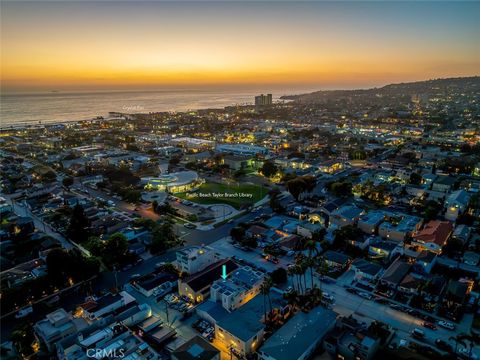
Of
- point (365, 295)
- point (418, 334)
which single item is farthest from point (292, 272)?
point (418, 334)

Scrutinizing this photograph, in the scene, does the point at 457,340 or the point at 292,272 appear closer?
the point at 457,340

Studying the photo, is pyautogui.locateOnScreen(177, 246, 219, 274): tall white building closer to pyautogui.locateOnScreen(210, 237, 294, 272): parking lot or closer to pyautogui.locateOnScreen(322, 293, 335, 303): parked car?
pyautogui.locateOnScreen(210, 237, 294, 272): parking lot

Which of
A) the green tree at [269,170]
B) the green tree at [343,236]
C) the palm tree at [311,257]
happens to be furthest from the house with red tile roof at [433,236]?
the green tree at [269,170]

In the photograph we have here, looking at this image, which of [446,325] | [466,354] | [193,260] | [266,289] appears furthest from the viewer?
[193,260]

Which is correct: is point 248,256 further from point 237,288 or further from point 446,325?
point 446,325

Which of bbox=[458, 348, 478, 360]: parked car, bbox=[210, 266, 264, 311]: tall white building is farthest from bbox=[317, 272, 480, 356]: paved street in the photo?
bbox=[210, 266, 264, 311]: tall white building

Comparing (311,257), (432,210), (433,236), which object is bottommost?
(433,236)

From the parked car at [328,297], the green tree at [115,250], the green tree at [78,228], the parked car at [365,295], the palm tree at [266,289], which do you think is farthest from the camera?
the green tree at [78,228]

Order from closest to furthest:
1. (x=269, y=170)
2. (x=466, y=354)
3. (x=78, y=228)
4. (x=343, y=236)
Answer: (x=466, y=354)
(x=343, y=236)
(x=78, y=228)
(x=269, y=170)

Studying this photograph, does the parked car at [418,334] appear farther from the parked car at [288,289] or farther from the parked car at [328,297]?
the parked car at [288,289]

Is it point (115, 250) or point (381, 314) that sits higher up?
point (115, 250)
